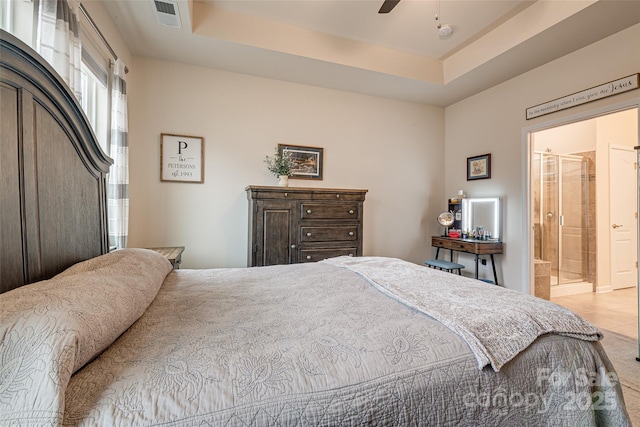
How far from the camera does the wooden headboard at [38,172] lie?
917 mm

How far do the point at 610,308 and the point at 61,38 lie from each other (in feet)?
19.1

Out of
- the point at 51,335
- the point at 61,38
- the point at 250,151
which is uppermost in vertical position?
the point at 61,38

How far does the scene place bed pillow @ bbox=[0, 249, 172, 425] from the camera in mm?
562

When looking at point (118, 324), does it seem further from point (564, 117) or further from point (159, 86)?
point (564, 117)

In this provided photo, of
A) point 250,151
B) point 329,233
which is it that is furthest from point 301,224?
point 250,151

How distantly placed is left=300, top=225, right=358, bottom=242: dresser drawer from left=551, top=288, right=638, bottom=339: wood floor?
2716 millimetres

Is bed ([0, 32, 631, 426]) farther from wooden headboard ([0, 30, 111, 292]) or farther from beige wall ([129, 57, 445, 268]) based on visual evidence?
beige wall ([129, 57, 445, 268])

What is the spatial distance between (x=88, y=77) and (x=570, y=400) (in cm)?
359

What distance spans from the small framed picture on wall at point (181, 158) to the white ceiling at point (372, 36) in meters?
0.91

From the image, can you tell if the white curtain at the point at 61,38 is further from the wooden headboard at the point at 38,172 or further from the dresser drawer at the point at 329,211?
the dresser drawer at the point at 329,211

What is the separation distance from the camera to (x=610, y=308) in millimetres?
3479

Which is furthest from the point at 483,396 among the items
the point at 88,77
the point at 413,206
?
the point at 413,206

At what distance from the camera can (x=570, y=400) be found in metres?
Result: 0.95

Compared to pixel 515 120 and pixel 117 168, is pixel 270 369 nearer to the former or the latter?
pixel 117 168
